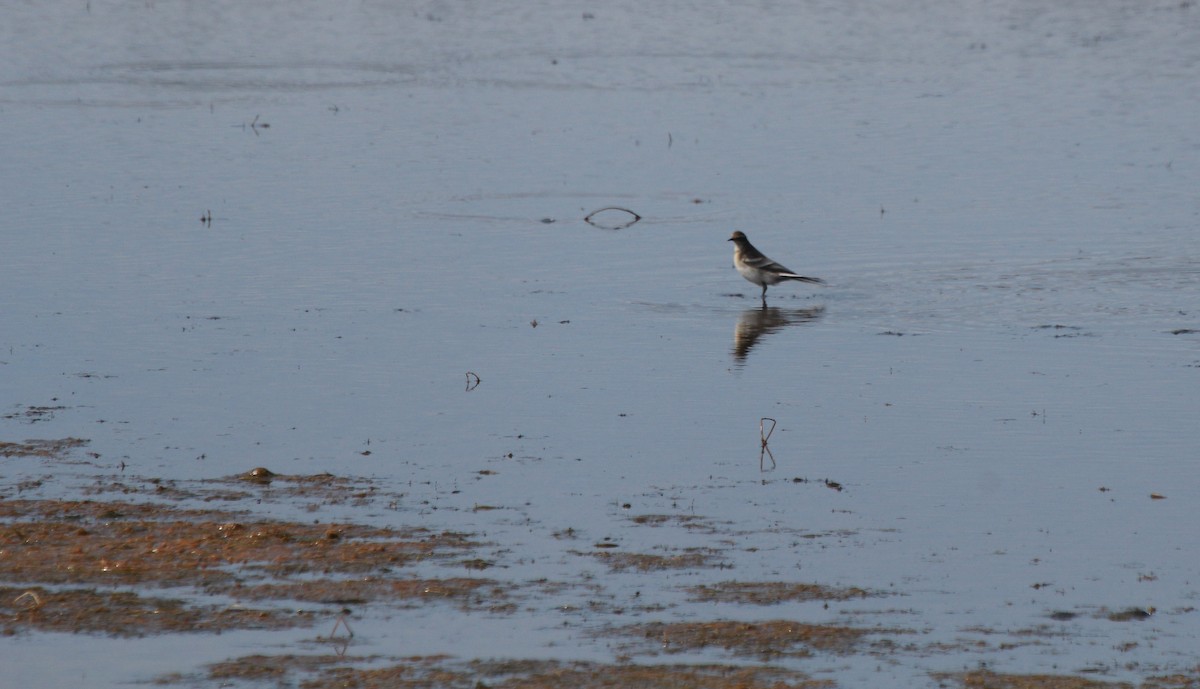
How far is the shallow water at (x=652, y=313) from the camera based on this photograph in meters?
10.7

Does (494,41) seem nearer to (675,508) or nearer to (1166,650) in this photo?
(675,508)

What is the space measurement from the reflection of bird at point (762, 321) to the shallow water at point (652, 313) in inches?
4.0

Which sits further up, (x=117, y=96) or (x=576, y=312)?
(x=117, y=96)

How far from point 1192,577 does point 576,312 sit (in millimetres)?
9049

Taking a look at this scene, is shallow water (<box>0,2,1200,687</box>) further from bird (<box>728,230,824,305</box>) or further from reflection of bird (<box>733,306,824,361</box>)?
bird (<box>728,230,824,305</box>)

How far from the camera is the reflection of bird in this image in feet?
56.4

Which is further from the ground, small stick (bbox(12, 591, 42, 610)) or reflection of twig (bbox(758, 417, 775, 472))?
reflection of twig (bbox(758, 417, 775, 472))

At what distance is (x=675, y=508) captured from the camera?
11.4 metres

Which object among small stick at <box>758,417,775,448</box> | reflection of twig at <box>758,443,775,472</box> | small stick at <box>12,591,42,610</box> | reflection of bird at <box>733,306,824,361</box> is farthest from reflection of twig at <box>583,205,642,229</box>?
small stick at <box>12,591,42,610</box>

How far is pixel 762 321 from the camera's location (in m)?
18.3

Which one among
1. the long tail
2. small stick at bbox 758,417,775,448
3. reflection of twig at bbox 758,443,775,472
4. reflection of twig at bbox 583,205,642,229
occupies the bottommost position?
reflection of twig at bbox 758,443,775,472

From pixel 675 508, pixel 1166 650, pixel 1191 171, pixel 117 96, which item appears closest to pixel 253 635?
pixel 675 508

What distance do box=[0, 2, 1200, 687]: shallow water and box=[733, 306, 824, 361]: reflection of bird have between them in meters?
0.10

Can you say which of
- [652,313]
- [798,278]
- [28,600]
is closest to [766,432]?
[652,313]
